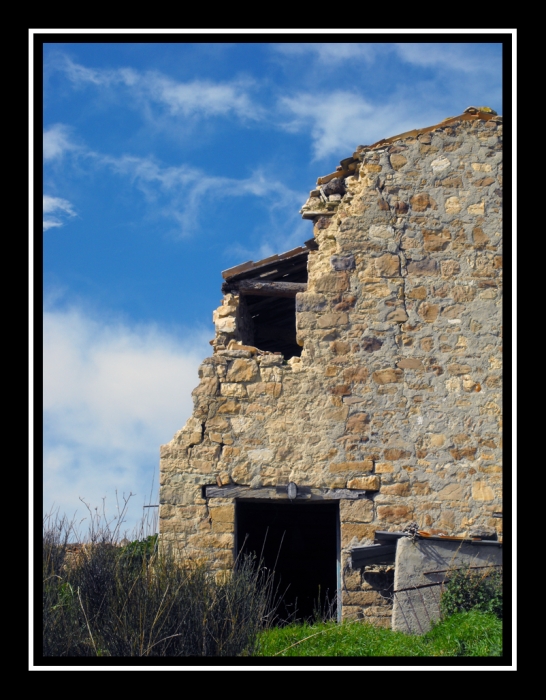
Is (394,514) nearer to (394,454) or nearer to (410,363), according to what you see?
(394,454)

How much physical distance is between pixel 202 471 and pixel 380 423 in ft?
5.97

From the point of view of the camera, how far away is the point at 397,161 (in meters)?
8.82

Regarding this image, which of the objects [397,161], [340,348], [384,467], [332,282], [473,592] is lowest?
[473,592]

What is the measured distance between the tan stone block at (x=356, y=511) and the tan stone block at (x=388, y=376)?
1192mm

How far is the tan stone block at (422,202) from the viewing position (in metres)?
8.70

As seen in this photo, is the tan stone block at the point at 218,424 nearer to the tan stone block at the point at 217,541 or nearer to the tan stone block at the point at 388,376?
the tan stone block at the point at 217,541

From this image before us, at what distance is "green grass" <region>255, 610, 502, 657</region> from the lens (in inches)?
258

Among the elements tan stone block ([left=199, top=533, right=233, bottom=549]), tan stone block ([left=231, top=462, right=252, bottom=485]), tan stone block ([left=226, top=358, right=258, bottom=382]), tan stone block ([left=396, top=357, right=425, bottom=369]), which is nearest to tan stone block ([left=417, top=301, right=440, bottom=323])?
tan stone block ([left=396, top=357, right=425, bottom=369])

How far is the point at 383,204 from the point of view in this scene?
869 centimetres

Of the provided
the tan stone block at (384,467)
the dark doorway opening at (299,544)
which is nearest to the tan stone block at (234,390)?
the tan stone block at (384,467)

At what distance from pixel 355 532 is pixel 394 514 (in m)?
0.42

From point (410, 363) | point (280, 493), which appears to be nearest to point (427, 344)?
point (410, 363)

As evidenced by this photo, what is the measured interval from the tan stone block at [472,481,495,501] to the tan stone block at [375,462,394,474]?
83 cm
